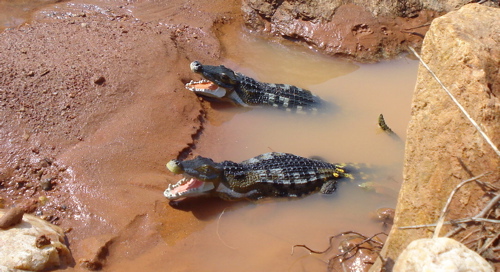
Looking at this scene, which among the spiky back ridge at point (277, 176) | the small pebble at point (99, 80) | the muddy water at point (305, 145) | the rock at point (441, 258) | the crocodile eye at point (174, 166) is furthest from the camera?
the small pebble at point (99, 80)

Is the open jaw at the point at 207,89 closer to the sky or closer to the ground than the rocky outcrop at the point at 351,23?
closer to the ground

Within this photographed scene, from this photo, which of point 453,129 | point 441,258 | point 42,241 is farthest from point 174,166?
point 441,258

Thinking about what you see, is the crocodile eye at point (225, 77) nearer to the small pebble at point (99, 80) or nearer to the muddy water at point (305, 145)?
the muddy water at point (305, 145)

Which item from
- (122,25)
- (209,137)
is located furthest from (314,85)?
(122,25)

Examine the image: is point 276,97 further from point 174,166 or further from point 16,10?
point 16,10

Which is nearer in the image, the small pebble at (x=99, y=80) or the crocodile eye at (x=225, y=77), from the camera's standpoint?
the small pebble at (x=99, y=80)

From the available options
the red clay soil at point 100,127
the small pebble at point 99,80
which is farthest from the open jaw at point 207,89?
the small pebble at point 99,80
